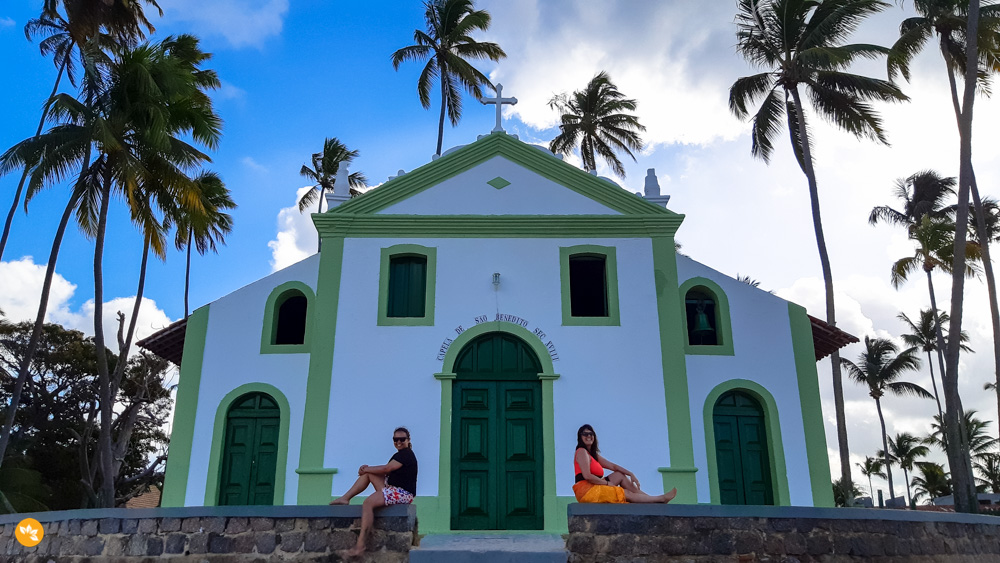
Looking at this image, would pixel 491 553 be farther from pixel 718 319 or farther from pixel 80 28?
pixel 80 28

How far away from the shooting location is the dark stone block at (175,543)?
290 inches

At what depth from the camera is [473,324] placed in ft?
40.7

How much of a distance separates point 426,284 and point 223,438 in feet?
13.7

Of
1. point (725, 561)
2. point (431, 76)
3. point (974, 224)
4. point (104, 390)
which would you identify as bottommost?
point (725, 561)

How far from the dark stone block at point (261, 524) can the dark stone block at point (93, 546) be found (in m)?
1.65

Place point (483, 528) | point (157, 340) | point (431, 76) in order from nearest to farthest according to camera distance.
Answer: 1. point (483, 528)
2. point (157, 340)
3. point (431, 76)

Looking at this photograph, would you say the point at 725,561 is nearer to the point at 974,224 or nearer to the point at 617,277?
the point at 617,277

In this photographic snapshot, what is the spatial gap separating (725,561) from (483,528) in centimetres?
480

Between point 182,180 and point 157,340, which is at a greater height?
point 182,180

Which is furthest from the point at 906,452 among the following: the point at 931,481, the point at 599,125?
the point at 599,125

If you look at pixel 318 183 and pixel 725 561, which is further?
pixel 318 183

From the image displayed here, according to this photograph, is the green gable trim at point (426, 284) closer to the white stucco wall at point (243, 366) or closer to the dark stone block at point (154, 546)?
the white stucco wall at point (243, 366)

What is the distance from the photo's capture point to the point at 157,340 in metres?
13.8

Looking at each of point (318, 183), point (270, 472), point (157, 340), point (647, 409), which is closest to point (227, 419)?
point (270, 472)
